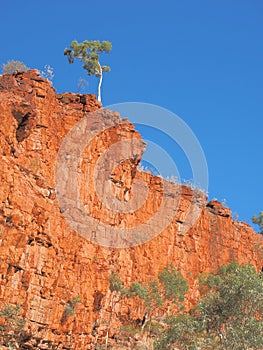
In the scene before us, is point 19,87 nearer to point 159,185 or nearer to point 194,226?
point 159,185

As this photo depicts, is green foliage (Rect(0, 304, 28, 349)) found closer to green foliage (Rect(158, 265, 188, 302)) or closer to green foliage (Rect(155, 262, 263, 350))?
green foliage (Rect(155, 262, 263, 350))

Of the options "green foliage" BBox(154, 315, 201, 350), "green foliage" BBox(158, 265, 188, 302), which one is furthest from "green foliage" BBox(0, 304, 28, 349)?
"green foliage" BBox(158, 265, 188, 302)

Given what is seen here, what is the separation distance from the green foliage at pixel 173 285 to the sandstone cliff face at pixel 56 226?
1327 millimetres

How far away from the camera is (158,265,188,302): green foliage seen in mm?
61750

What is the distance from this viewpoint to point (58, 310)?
46.7 metres

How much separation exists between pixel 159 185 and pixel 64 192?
64.6ft

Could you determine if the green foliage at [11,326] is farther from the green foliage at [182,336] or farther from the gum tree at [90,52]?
the gum tree at [90,52]

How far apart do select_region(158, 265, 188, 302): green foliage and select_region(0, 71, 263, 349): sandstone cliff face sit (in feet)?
4.35

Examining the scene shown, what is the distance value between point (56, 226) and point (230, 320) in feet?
47.0

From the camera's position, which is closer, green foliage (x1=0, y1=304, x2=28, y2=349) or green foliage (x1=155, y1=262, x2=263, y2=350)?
green foliage (x1=155, y1=262, x2=263, y2=350)

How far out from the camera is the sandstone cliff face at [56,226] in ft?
146

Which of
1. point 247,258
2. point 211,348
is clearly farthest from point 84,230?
point 247,258

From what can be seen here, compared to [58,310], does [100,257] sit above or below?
above

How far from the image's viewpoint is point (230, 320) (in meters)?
41.3
